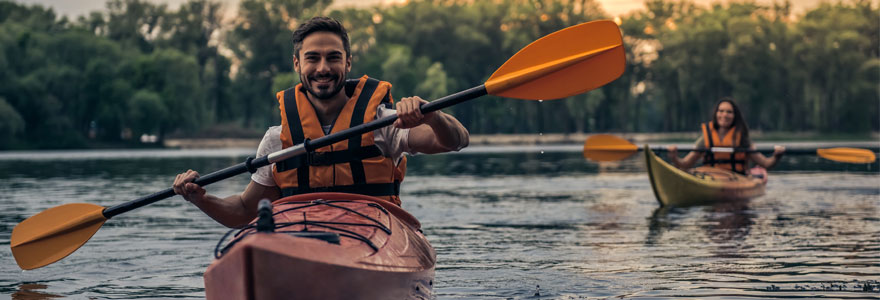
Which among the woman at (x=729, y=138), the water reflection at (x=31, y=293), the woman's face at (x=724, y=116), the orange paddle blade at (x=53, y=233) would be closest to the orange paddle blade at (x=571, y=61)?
the orange paddle blade at (x=53, y=233)

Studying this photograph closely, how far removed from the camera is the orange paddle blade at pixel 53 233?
6441 mm

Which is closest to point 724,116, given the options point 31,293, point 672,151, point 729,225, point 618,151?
point 672,151

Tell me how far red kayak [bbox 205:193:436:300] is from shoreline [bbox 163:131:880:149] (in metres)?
60.6

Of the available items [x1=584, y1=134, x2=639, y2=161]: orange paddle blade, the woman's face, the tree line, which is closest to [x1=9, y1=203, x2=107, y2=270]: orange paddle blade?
the woman's face

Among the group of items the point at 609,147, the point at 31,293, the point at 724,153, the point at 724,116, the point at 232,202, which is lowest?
the point at 31,293

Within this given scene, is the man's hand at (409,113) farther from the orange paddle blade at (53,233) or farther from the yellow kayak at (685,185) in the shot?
the yellow kayak at (685,185)

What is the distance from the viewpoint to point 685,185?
546 inches

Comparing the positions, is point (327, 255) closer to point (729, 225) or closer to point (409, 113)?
point (409, 113)

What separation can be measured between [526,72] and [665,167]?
8897 millimetres

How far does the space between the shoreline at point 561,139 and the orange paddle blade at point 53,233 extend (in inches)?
2332

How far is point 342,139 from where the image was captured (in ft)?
16.0

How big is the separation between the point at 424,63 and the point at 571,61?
224 feet

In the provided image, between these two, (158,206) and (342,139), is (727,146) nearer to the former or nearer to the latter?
(158,206)

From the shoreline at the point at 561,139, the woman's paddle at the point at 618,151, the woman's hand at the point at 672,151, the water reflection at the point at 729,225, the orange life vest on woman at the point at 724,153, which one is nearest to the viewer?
the water reflection at the point at 729,225
